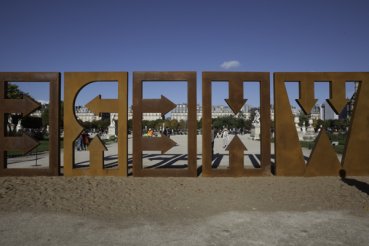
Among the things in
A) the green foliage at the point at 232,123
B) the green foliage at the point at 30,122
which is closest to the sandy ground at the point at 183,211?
the green foliage at the point at 30,122

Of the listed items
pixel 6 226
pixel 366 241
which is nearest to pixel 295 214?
pixel 366 241

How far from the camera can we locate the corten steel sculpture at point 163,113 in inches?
375

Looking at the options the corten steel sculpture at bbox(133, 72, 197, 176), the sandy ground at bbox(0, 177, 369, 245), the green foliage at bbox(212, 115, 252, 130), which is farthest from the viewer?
the green foliage at bbox(212, 115, 252, 130)

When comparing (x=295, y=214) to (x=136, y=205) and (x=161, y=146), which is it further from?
(x=161, y=146)

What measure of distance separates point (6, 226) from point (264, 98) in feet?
25.0

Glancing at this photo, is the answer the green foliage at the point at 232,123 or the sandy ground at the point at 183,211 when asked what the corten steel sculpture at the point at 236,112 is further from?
the green foliage at the point at 232,123

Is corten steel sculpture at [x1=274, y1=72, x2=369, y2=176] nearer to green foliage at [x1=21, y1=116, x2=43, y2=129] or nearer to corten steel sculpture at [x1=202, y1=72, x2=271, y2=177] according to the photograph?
corten steel sculpture at [x1=202, y1=72, x2=271, y2=177]

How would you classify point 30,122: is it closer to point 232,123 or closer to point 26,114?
point 26,114

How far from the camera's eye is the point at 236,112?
961cm

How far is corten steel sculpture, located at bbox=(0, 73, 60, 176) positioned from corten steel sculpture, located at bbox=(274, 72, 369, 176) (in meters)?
7.03

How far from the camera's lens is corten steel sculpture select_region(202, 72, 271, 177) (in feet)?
31.3

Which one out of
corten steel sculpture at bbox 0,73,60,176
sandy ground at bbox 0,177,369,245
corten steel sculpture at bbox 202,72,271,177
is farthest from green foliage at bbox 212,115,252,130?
sandy ground at bbox 0,177,369,245

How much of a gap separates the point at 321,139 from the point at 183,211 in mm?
5746

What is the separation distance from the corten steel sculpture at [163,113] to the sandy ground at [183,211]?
0.51 m
